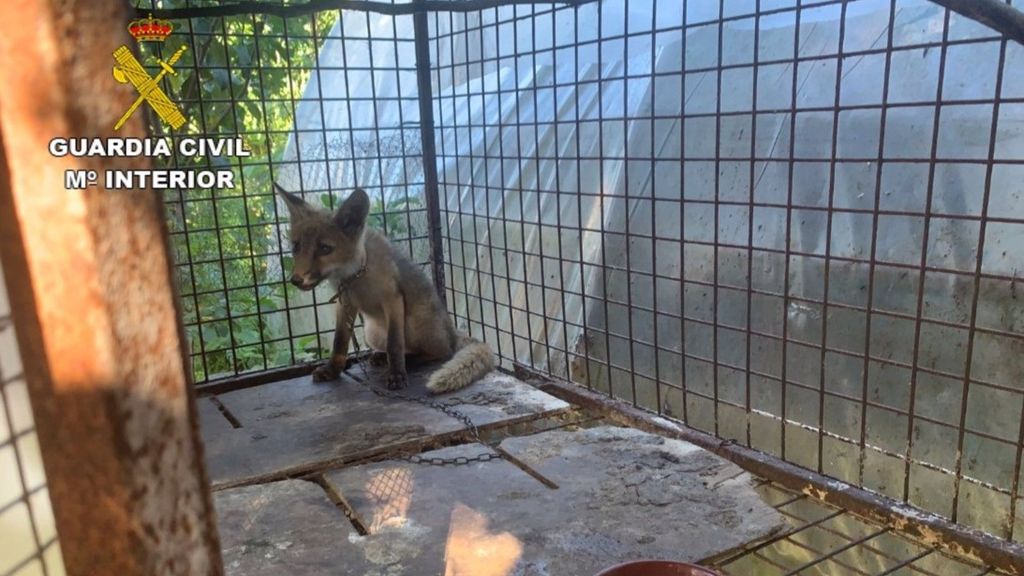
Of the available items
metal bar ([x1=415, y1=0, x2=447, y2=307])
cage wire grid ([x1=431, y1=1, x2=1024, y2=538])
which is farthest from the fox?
cage wire grid ([x1=431, y1=1, x2=1024, y2=538])

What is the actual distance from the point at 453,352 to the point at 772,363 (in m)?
1.65

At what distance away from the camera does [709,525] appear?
2.17m

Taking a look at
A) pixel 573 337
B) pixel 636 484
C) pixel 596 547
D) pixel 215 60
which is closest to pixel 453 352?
pixel 573 337

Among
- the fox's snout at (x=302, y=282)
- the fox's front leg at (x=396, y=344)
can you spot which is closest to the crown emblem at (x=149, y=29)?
the fox's snout at (x=302, y=282)

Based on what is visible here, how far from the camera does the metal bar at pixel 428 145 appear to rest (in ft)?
13.0

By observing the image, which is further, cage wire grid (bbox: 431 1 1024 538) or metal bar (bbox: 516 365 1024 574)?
cage wire grid (bbox: 431 1 1024 538)

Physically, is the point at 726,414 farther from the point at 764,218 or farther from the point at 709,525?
the point at 709,525

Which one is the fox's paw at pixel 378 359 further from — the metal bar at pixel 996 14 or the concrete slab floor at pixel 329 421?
the metal bar at pixel 996 14

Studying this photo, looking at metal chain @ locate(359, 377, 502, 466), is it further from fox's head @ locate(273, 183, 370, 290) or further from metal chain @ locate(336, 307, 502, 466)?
fox's head @ locate(273, 183, 370, 290)

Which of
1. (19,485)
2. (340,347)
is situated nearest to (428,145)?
(340,347)

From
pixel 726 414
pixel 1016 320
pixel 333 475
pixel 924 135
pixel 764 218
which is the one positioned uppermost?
pixel 924 135

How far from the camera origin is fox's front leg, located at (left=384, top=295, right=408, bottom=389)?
11.7ft

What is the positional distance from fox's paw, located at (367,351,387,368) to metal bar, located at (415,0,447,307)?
45 centimetres

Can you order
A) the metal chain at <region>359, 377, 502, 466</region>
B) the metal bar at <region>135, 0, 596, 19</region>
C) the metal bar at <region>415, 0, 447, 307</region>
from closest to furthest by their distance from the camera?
the metal chain at <region>359, 377, 502, 466</region>
the metal bar at <region>135, 0, 596, 19</region>
the metal bar at <region>415, 0, 447, 307</region>
